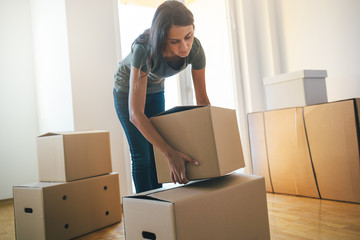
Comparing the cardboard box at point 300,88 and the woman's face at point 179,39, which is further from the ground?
the woman's face at point 179,39

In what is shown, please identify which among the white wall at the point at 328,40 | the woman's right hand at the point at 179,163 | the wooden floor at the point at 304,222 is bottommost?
the wooden floor at the point at 304,222

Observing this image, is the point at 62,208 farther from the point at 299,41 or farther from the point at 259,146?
Answer: the point at 299,41

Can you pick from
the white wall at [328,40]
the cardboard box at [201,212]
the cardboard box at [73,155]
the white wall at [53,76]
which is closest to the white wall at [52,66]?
the white wall at [53,76]

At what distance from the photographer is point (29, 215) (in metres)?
1.49

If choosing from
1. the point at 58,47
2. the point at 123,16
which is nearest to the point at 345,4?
the point at 123,16

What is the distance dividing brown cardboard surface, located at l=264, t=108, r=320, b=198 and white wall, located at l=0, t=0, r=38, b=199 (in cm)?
203

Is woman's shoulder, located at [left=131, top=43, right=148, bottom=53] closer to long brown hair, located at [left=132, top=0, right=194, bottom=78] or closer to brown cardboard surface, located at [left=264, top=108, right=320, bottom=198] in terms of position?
long brown hair, located at [left=132, top=0, right=194, bottom=78]

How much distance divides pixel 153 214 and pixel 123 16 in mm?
1920

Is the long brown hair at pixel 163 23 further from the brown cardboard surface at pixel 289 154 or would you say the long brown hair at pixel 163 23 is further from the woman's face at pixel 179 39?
the brown cardboard surface at pixel 289 154

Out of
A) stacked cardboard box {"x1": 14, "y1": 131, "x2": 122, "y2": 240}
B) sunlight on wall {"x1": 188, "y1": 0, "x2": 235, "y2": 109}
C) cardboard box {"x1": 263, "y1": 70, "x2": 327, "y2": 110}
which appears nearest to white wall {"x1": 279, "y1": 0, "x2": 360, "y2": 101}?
cardboard box {"x1": 263, "y1": 70, "x2": 327, "y2": 110}

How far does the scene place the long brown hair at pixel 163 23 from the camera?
978mm

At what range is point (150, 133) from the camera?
3.23 feet

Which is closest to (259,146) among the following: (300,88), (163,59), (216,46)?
(300,88)

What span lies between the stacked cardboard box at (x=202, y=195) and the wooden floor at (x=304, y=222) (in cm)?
35
